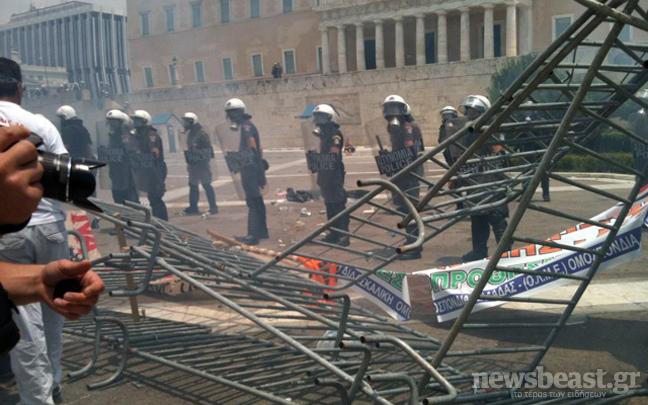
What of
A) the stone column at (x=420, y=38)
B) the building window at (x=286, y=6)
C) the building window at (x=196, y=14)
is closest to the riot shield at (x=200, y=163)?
the building window at (x=196, y=14)

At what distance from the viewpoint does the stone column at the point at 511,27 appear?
127 ft

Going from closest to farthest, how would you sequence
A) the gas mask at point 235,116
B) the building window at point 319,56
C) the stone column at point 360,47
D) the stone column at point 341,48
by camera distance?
the gas mask at point 235,116 → the stone column at point 360,47 → the stone column at point 341,48 → the building window at point 319,56

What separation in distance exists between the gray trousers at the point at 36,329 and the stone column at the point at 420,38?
1572 inches

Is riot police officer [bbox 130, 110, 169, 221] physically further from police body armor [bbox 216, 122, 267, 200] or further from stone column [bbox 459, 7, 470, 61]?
stone column [bbox 459, 7, 470, 61]

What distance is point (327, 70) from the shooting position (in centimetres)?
4594

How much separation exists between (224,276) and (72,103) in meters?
26.4

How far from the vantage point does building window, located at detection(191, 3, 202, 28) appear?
3260 centimetres

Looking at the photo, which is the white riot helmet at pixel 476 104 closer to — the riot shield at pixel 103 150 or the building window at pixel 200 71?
the riot shield at pixel 103 150

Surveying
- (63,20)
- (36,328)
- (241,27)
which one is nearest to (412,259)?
(36,328)

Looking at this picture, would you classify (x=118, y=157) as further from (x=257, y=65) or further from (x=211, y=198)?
(x=257, y=65)

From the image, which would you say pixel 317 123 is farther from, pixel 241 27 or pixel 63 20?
pixel 241 27

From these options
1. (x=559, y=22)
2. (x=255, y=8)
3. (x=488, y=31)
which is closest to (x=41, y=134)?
(x=488, y=31)

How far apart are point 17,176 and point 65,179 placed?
0.40 feet

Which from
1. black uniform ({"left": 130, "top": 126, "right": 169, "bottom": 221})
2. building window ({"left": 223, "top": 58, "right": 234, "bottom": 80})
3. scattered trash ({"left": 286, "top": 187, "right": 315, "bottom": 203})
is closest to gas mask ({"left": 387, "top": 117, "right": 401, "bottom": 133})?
black uniform ({"left": 130, "top": 126, "right": 169, "bottom": 221})
